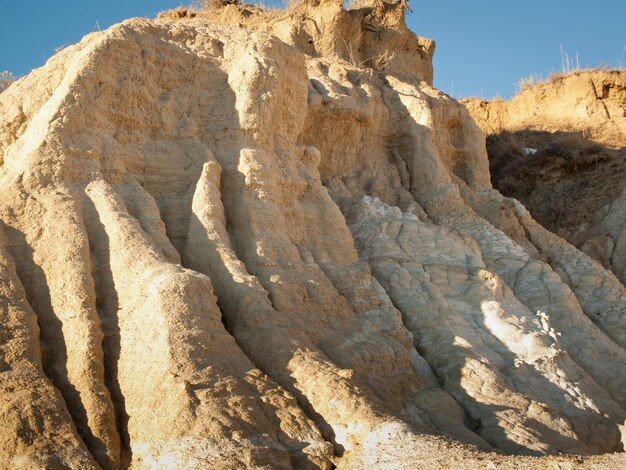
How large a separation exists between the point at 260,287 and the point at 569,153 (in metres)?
A: 16.4

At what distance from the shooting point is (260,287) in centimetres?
840

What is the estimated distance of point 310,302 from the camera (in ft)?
29.1

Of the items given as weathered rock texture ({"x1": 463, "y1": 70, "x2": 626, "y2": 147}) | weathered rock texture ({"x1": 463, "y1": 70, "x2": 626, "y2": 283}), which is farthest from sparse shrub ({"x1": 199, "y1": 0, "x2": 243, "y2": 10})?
weathered rock texture ({"x1": 463, "y1": 70, "x2": 626, "y2": 147})

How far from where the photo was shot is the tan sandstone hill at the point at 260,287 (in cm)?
661

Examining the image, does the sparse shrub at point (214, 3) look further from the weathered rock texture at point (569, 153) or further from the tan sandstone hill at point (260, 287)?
the weathered rock texture at point (569, 153)

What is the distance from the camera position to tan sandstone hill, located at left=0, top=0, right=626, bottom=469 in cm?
661

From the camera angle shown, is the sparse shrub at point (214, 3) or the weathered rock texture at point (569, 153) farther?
the weathered rock texture at point (569, 153)

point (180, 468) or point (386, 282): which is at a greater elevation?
point (386, 282)

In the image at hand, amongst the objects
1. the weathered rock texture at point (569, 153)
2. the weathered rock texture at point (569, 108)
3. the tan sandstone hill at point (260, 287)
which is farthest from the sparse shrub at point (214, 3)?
the weathered rock texture at point (569, 108)

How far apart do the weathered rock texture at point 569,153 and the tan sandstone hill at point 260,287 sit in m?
6.28

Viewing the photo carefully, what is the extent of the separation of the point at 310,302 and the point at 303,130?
4.67 metres

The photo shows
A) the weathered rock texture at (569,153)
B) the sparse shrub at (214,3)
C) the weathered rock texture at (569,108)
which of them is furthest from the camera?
the weathered rock texture at (569,108)

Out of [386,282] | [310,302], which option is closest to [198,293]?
[310,302]

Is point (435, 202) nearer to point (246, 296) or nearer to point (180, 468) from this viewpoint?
point (246, 296)
